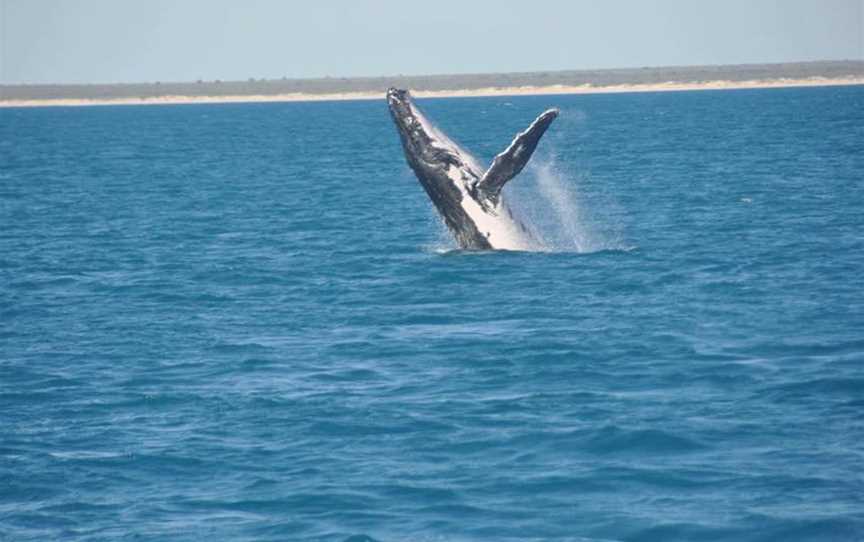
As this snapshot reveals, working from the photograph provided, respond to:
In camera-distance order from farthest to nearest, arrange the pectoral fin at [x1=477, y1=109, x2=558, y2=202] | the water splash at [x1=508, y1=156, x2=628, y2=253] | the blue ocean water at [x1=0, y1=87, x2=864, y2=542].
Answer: the water splash at [x1=508, y1=156, x2=628, y2=253] < the pectoral fin at [x1=477, y1=109, x2=558, y2=202] < the blue ocean water at [x1=0, y1=87, x2=864, y2=542]

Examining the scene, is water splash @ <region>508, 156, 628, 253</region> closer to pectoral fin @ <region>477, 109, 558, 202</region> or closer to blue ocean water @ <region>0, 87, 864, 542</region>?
blue ocean water @ <region>0, 87, 864, 542</region>

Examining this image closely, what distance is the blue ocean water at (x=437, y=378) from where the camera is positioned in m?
12.2

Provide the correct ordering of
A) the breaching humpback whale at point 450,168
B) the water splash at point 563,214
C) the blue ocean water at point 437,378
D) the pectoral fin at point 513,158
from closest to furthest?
the blue ocean water at point 437,378
the pectoral fin at point 513,158
the breaching humpback whale at point 450,168
the water splash at point 563,214

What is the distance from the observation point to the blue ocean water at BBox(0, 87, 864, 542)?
40.0ft

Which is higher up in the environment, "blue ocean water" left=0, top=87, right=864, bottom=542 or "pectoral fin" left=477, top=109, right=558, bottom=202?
"pectoral fin" left=477, top=109, right=558, bottom=202

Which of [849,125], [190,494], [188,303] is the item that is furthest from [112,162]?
[190,494]

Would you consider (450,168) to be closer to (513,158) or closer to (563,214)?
(513,158)

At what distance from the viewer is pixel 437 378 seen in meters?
16.5

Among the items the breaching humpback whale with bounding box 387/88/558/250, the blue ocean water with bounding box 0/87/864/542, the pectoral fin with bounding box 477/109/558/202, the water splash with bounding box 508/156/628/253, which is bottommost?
the blue ocean water with bounding box 0/87/864/542

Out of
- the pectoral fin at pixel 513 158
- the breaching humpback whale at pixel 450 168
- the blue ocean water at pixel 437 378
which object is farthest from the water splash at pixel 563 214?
the pectoral fin at pixel 513 158

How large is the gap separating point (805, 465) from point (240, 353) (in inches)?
311

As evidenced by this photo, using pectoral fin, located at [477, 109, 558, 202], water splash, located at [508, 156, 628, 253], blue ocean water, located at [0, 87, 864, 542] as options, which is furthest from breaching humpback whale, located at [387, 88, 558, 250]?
water splash, located at [508, 156, 628, 253]

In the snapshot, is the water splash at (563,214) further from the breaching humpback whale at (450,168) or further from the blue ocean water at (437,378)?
the breaching humpback whale at (450,168)

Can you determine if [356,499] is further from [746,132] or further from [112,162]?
[746,132]
